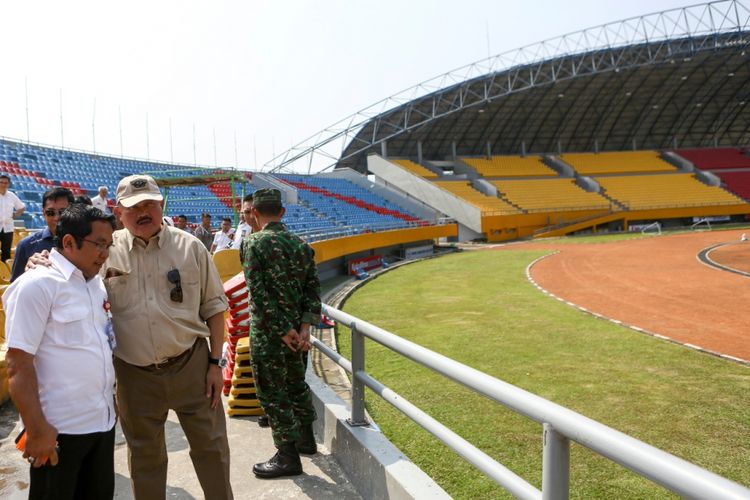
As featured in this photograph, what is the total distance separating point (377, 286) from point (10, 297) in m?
15.7

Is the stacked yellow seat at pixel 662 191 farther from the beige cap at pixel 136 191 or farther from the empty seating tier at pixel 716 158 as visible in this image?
the beige cap at pixel 136 191

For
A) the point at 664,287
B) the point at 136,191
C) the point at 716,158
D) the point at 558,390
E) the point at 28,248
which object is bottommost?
the point at 558,390

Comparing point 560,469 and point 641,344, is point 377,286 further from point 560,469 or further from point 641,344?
point 560,469

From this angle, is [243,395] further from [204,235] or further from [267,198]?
[204,235]

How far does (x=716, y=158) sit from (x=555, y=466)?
63826 millimetres

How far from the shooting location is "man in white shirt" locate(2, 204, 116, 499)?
89.7 inches

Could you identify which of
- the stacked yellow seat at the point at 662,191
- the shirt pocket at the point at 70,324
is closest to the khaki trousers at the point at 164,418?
the shirt pocket at the point at 70,324

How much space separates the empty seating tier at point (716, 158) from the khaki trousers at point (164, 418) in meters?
60.0

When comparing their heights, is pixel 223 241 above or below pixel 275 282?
above

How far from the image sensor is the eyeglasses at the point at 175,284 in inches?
114

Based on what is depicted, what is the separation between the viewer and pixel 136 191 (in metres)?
2.89

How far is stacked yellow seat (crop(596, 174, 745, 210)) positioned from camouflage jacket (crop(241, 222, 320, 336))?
4485cm

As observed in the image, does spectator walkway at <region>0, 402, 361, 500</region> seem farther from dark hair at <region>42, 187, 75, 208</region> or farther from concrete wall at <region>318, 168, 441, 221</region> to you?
concrete wall at <region>318, 168, 441, 221</region>

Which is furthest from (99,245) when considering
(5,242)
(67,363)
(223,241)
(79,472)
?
(223,241)
